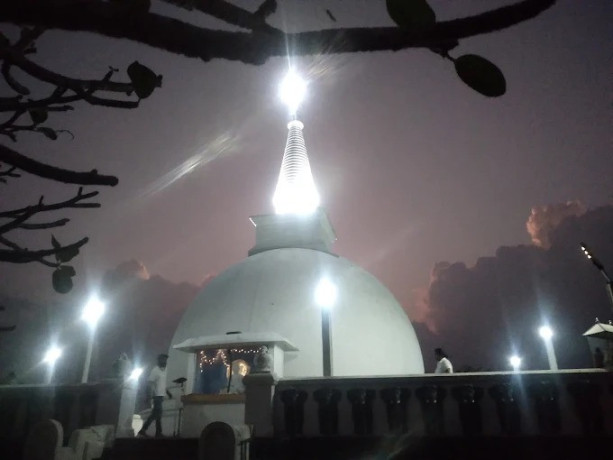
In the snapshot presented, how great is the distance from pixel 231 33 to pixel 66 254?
287 centimetres

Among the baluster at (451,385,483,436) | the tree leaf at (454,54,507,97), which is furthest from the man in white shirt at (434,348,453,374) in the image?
the tree leaf at (454,54,507,97)

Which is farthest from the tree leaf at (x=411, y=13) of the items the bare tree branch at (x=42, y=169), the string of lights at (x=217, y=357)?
the string of lights at (x=217, y=357)

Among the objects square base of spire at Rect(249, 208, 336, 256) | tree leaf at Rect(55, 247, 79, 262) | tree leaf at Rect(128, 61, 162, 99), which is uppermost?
square base of spire at Rect(249, 208, 336, 256)

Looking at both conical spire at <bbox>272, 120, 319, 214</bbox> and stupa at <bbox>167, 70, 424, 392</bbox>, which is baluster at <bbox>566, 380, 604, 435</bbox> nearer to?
stupa at <bbox>167, 70, 424, 392</bbox>

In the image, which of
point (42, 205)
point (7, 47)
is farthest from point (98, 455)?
point (7, 47)

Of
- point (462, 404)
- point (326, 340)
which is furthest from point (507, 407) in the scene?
point (326, 340)

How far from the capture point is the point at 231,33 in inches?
58.6

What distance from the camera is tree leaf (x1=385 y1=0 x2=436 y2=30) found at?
1521 mm

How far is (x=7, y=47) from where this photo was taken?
2.77 meters

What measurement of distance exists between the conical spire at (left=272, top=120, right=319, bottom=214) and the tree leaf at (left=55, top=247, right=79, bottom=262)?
1873cm

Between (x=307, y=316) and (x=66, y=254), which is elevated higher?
(x=307, y=316)

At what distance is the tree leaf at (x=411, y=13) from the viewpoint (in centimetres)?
152

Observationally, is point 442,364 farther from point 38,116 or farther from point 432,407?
point 38,116

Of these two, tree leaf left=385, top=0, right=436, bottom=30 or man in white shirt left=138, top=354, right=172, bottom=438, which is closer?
tree leaf left=385, top=0, right=436, bottom=30
